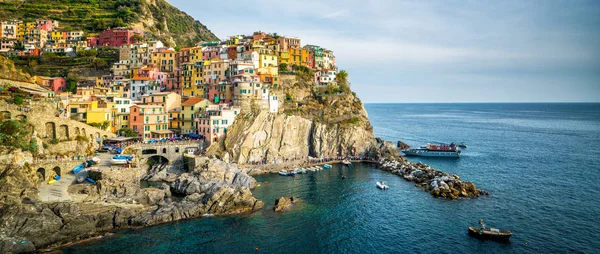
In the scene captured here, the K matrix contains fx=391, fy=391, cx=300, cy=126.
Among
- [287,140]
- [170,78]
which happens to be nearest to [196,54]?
[170,78]

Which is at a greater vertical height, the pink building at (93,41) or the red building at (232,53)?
the pink building at (93,41)

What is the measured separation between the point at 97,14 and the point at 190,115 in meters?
68.1

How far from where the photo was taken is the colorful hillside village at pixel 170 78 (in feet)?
224

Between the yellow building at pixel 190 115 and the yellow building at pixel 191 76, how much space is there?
9713mm

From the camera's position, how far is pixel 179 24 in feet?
475

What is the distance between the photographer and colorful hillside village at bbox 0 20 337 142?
224 feet

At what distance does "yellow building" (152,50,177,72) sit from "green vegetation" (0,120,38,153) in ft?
148

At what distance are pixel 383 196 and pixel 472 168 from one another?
2905cm

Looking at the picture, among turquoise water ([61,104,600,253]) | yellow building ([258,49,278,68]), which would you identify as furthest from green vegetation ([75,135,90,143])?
yellow building ([258,49,278,68])

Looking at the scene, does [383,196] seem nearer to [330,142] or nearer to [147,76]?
[330,142]

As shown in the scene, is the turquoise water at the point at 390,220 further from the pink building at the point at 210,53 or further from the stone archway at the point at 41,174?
the pink building at the point at 210,53

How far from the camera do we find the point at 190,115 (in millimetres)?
73000

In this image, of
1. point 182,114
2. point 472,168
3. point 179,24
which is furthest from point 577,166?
point 179,24

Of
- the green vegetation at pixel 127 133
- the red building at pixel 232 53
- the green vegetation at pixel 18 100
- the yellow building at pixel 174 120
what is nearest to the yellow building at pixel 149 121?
the green vegetation at pixel 127 133
